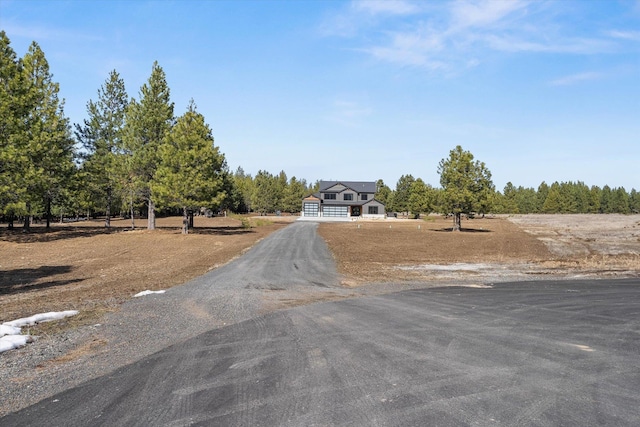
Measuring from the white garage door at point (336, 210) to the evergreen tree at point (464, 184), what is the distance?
140 feet

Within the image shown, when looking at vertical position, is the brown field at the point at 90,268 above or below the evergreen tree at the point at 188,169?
below

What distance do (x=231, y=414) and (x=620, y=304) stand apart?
11.6 metres

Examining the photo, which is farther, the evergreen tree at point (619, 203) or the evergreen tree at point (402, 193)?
the evergreen tree at point (619, 203)

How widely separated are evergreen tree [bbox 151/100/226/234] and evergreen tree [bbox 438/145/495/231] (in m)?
29.0

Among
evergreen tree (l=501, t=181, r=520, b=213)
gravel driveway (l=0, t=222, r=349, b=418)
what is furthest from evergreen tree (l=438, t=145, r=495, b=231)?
evergreen tree (l=501, t=181, r=520, b=213)

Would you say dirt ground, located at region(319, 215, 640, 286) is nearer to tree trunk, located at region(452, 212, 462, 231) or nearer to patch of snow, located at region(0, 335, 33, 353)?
patch of snow, located at region(0, 335, 33, 353)

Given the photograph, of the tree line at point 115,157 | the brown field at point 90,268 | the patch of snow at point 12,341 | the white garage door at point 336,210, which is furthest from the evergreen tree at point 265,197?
the patch of snow at point 12,341

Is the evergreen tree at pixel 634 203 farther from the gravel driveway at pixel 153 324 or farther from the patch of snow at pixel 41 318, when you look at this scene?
the patch of snow at pixel 41 318

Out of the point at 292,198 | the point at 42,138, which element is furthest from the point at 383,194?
the point at 42,138

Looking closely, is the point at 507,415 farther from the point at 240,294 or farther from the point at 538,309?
the point at 240,294

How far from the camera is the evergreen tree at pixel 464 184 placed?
54.0 meters

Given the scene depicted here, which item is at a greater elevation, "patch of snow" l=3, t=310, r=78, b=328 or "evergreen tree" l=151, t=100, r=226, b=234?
"evergreen tree" l=151, t=100, r=226, b=234

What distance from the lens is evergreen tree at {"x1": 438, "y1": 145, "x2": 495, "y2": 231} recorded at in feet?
177

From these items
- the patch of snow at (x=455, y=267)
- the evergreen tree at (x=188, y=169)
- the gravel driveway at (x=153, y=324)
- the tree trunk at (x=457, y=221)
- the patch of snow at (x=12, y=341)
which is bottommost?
the patch of snow at (x=455, y=267)
